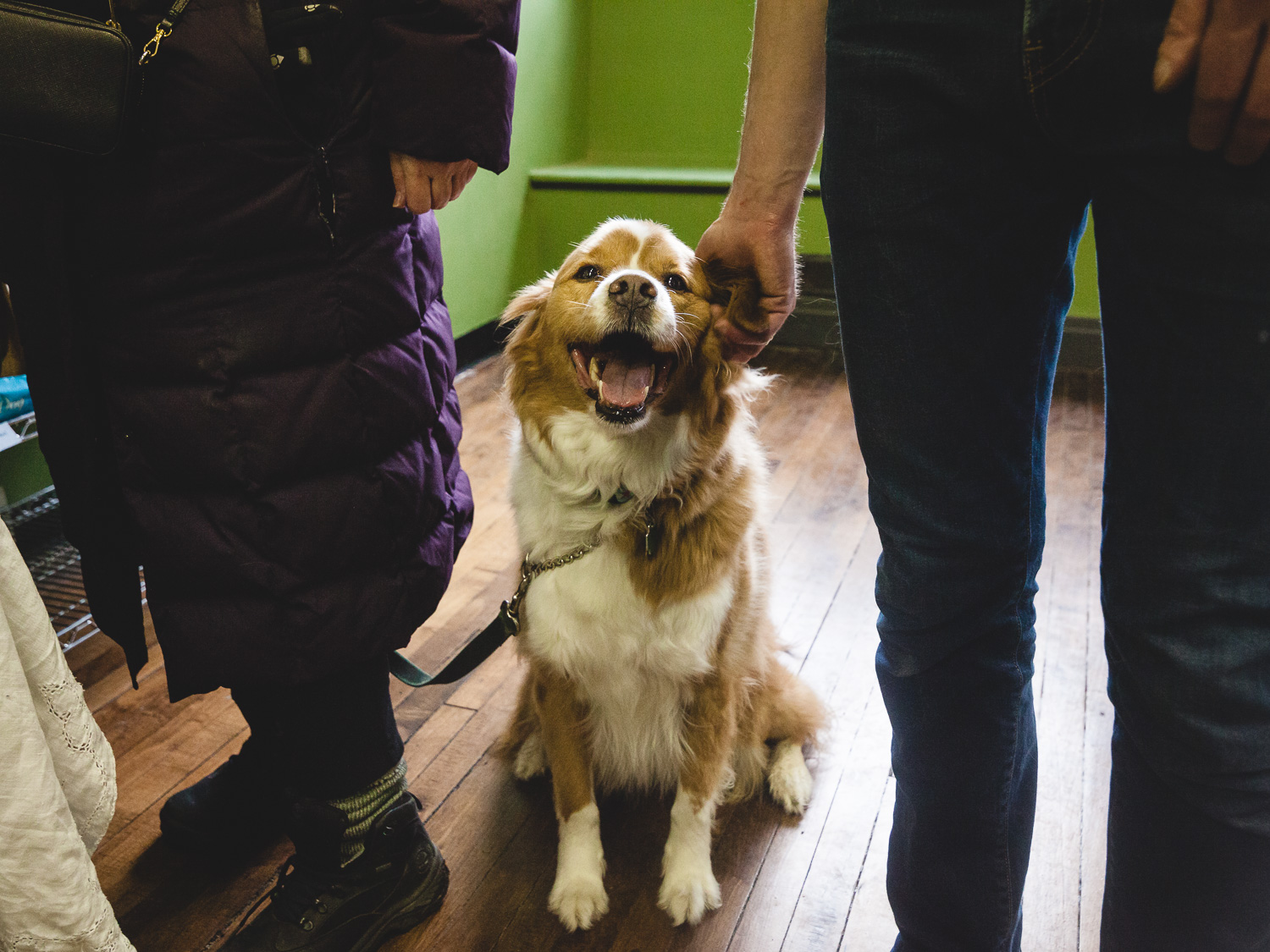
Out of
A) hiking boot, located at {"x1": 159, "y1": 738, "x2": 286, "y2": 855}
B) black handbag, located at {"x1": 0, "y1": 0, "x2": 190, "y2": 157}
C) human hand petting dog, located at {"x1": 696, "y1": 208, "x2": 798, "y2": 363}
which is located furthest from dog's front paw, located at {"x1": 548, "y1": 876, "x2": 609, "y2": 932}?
black handbag, located at {"x1": 0, "y1": 0, "x2": 190, "y2": 157}

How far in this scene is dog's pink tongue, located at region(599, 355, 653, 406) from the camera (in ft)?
4.07

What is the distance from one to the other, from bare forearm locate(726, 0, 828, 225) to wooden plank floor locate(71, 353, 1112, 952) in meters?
0.94

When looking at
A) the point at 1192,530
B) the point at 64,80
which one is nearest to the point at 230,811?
the point at 64,80

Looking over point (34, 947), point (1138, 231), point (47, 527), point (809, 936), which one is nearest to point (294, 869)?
point (34, 947)

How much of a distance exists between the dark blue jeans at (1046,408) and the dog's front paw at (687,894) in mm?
536

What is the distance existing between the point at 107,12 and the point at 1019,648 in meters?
0.99

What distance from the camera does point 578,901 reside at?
126 centimetres

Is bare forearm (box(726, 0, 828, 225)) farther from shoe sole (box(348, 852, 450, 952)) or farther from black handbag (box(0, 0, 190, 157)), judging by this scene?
shoe sole (box(348, 852, 450, 952))

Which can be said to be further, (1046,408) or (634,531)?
(634,531)

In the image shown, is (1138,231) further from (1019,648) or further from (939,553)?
(1019,648)

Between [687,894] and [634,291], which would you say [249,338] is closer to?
[634,291]

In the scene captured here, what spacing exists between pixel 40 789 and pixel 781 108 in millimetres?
828

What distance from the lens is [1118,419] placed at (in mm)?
597

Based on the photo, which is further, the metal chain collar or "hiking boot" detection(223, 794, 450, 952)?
the metal chain collar
